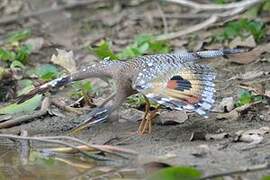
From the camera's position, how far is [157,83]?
11.7 feet

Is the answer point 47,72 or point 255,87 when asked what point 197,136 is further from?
point 47,72

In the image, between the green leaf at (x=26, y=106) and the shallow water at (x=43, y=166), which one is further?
the green leaf at (x=26, y=106)

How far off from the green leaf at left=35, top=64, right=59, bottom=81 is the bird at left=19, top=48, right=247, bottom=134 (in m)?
0.78

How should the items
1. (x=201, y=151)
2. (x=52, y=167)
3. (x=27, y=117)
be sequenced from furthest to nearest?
1. (x=27, y=117)
2. (x=52, y=167)
3. (x=201, y=151)

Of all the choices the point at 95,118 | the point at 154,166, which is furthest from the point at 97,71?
the point at 154,166

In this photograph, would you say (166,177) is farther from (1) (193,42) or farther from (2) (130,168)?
(1) (193,42)

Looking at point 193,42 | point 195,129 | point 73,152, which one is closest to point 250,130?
point 195,129

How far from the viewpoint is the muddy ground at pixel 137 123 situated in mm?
3371

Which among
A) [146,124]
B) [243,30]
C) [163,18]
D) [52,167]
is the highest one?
[163,18]

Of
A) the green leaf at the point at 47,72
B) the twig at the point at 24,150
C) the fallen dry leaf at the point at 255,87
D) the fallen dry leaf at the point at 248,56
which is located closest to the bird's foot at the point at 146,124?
the twig at the point at 24,150

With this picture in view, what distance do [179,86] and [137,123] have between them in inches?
21.8

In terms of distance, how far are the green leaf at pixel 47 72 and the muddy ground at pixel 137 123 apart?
0.41ft

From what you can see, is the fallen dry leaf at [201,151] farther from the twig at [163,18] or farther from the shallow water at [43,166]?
the twig at [163,18]

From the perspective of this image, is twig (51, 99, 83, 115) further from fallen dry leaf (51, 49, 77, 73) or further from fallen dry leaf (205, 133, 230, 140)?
fallen dry leaf (205, 133, 230, 140)
